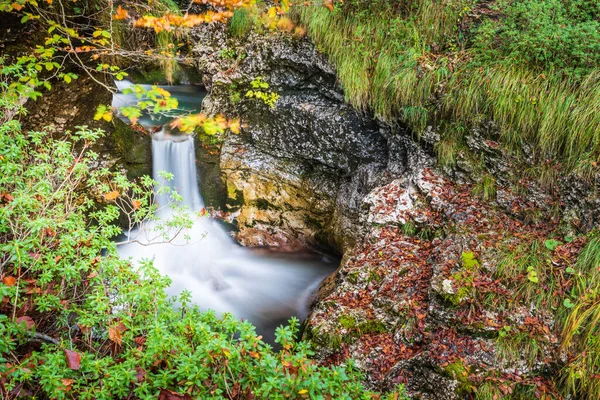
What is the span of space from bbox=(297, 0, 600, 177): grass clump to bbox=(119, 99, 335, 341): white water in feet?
10.5

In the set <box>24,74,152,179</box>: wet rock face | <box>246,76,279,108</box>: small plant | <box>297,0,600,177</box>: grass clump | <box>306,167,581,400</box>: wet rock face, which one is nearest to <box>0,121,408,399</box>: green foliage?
<box>306,167,581,400</box>: wet rock face

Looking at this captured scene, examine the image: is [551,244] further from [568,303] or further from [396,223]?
[396,223]

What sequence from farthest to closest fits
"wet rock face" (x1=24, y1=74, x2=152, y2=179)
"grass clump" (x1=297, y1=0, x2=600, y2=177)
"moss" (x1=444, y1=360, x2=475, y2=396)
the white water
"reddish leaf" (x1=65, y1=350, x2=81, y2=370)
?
"wet rock face" (x1=24, y1=74, x2=152, y2=179)
the white water
"grass clump" (x1=297, y1=0, x2=600, y2=177)
"moss" (x1=444, y1=360, x2=475, y2=396)
"reddish leaf" (x1=65, y1=350, x2=81, y2=370)

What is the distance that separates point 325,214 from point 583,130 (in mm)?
4288

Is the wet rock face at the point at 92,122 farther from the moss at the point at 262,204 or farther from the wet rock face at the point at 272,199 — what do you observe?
the moss at the point at 262,204

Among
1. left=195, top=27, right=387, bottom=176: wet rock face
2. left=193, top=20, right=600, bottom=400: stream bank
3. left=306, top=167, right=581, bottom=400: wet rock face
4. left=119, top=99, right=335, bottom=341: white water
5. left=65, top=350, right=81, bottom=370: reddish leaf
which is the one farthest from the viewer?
left=195, top=27, right=387, bottom=176: wet rock face

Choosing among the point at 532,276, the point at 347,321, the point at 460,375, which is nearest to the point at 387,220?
the point at 347,321

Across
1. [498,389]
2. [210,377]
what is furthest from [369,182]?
[210,377]

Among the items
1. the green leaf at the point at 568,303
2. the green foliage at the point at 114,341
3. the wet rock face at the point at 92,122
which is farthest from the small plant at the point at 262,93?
the green leaf at the point at 568,303

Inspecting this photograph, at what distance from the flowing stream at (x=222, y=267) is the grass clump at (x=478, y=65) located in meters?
3.19

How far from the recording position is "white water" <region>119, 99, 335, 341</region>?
5.77 meters

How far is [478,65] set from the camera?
483 centimetres

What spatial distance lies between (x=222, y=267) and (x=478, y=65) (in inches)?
209

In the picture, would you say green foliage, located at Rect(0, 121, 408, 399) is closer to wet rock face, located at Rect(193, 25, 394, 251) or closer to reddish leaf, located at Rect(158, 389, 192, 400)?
reddish leaf, located at Rect(158, 389, 192, 400)
